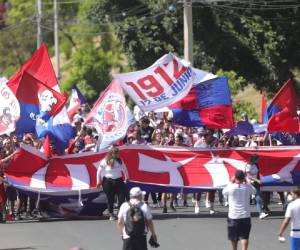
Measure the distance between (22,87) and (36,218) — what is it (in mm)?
2856

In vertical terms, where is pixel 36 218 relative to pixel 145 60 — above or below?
below

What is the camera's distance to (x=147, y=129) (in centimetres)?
2509

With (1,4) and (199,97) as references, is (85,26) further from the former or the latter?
(199,97)

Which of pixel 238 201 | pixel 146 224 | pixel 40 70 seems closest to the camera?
pixel 146 224

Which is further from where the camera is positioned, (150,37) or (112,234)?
Result: (150,37)

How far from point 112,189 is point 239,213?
559 centimetres

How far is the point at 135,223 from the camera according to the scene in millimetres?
12148

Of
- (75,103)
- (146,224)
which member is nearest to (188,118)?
(146,224)

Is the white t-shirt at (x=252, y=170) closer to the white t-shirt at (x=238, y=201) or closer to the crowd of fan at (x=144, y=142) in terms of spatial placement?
the crowd of fan at (x=144, y=142)

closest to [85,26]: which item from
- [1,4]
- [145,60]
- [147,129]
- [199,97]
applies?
[145,60]

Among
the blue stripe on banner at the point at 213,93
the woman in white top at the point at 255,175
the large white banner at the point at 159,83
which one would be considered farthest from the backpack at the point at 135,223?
the blue stripe on banner at the point at 213,93

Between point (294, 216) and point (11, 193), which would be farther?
point (11, 193)

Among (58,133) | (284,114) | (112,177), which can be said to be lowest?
(112,177)

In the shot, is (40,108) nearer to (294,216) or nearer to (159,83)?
(159,83)
